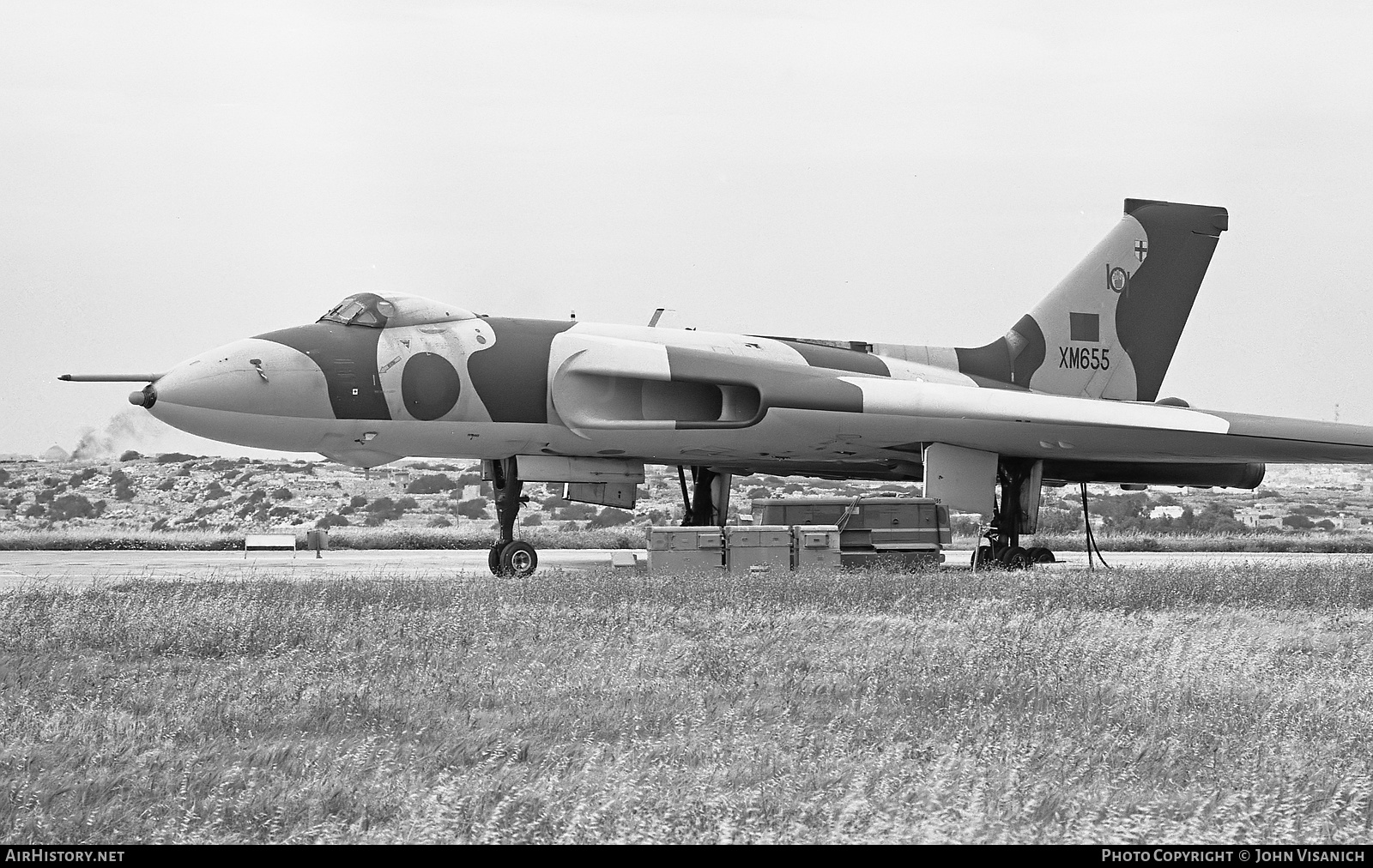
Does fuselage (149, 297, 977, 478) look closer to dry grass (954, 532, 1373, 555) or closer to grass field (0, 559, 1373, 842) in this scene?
grass field (0, 559, 1373, 842)

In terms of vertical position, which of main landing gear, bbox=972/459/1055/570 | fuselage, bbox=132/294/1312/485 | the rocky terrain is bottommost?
the rocky terrain

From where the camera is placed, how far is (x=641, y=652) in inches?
314

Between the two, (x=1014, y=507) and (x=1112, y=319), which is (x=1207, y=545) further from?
(x=1014, y=507)

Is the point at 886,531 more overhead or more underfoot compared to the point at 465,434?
more underfoot

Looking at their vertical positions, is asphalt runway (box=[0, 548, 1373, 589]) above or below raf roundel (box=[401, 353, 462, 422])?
below

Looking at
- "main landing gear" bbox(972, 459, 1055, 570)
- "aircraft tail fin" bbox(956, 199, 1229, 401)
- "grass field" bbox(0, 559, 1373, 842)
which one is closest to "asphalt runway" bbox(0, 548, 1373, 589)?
"main landing gear" bbox(972, 459, 1055, 570)

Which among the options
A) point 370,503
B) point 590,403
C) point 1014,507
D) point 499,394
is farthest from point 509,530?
point 370,503

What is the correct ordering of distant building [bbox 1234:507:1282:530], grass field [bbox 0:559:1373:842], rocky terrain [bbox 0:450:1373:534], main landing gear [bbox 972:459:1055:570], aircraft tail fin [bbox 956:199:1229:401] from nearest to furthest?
grass field [bbox 0:559:1373:842]
main landing gear [bbox 972:459:1055:570]
aircraft tail fin [bbox 956:199:1229:401]
rocky terrain [bbox 0:450:1373:534]
distant building [bbox 1234:507:1282:530]

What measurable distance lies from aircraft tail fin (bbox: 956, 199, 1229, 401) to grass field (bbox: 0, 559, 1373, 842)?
8575mm

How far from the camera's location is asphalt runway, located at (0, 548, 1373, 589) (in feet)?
47.3

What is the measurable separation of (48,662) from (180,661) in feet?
2.42

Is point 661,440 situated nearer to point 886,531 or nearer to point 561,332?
point 561,332

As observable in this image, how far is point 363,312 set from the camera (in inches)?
579
